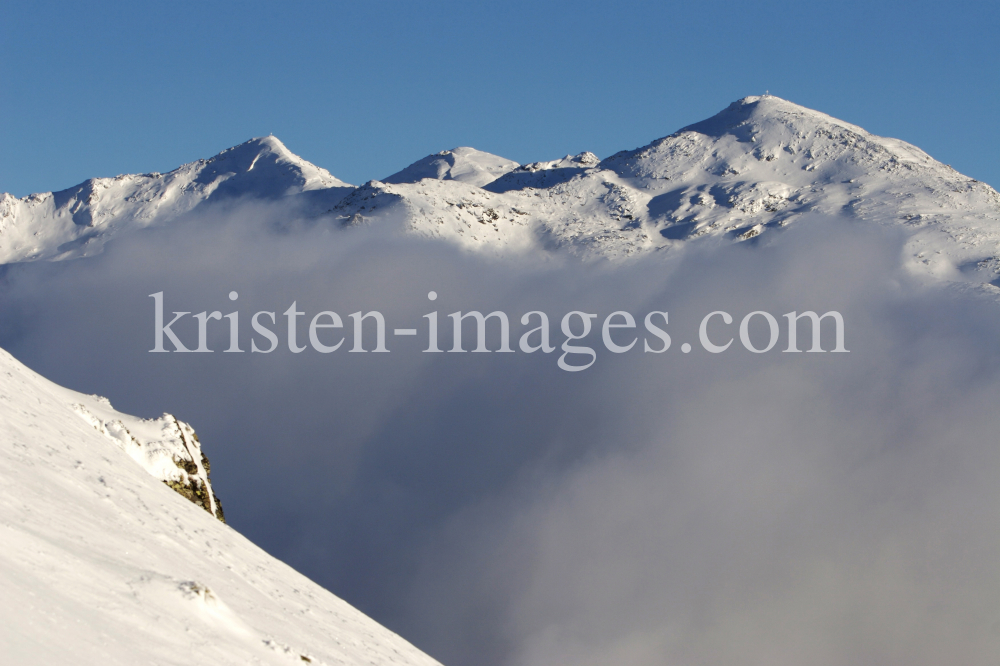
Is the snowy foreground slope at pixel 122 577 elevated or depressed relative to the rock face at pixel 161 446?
depressed

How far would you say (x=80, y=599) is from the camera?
36.4ft

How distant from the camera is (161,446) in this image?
101 ft

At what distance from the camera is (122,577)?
1256 centimetres

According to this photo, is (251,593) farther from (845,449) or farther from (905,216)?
(905,216)

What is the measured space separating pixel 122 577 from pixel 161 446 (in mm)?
19432

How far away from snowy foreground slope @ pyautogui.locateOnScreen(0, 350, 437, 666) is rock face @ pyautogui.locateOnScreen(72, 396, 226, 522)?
2.22m

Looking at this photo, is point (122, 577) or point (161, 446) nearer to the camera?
point (122, 577)

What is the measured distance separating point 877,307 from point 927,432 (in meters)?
32.7

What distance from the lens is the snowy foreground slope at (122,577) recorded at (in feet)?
34.2

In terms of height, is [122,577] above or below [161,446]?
below

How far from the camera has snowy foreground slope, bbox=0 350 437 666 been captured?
1041 cm

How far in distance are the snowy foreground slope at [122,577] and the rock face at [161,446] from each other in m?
2.22

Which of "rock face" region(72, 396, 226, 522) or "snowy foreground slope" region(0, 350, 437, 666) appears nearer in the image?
"snowy foreground slope" region(0, 350, 437, 666)

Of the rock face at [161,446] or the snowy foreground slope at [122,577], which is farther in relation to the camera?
the rock face at [161,446]
